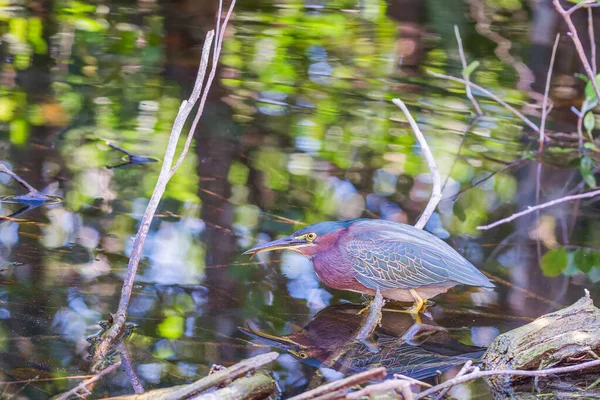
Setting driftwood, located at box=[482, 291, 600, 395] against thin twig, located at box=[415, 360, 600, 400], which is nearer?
thin twig, located at box=[415, 360, 600, 400]

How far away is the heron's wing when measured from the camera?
4.09m

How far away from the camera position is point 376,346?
12.8ft

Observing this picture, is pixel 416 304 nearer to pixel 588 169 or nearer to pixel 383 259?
pixel 383 259

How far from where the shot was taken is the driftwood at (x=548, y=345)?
3408mm

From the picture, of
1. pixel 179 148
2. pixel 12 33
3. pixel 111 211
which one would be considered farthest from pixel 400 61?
pixel 111 211

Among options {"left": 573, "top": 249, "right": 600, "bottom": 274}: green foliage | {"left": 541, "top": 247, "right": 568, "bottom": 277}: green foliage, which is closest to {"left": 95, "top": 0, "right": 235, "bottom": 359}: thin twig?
{"left": 541, "top": 247, "right": 568, "bottom": 277}: green foliage

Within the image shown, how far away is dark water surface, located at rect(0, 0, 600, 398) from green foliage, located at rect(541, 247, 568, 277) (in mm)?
27

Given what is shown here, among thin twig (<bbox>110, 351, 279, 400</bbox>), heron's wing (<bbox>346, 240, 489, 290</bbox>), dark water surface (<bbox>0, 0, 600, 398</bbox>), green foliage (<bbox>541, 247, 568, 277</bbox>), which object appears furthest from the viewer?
green foliage (<bbox>541, 247, 568, 277</bbox>)

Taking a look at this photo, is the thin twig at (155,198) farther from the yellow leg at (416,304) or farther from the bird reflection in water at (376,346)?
the yellow leg at (416,304)

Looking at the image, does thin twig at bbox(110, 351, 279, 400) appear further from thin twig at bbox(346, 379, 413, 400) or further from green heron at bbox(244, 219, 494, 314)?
green heron at bbox(244, 219, 494, 314)

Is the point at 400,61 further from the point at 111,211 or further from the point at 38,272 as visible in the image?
the point at 38,272

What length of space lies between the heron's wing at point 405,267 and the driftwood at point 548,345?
62 centimetres

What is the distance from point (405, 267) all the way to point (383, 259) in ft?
0.38

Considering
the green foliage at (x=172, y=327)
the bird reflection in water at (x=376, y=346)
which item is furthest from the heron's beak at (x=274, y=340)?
the green foliage at (x=172, y=327)
